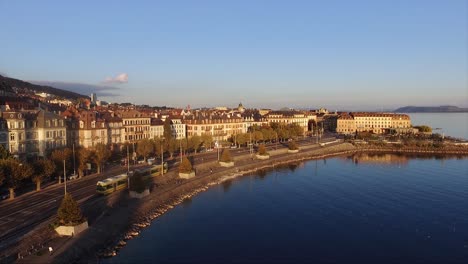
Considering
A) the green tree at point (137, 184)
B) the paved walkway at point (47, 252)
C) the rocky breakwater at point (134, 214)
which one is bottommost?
the rocky breakwater at point (134, 214)

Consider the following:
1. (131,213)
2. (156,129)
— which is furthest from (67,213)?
(156,129)

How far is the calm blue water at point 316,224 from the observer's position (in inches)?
1291

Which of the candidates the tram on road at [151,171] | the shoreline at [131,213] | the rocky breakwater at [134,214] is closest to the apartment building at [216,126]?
the shoreline at [131,213]

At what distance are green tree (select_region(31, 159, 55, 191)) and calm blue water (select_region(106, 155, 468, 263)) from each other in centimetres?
1468

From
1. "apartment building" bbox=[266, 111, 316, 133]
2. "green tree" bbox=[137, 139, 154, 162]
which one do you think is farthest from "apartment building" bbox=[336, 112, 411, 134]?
"green tree" bbox=[137, 139, 154, 162]

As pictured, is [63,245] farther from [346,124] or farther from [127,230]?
[346,124]

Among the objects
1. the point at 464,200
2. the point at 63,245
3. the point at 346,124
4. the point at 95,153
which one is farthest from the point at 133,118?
the point at 346,124

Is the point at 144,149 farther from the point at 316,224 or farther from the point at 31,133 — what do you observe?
the point at 316,224

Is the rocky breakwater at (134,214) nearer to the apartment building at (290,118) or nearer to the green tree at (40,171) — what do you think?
the green tree at (40,171)

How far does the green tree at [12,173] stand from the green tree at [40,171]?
2.20 meters

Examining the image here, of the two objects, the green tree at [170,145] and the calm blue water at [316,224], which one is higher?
the green tree at [170,145]

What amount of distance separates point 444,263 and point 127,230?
26.8m

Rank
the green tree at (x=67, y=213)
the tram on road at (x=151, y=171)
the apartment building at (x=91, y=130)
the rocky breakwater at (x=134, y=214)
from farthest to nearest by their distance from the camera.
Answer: the apartment building at (x=91, y=130) → the tram on road at (x=151, y=171) → the green tree at (x=67, y=213) → the rocky breakwater at (x=134, y=214)

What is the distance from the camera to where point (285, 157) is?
8844cm
